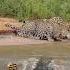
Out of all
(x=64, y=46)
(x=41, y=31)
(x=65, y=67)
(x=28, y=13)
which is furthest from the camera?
(x=28, y=13)

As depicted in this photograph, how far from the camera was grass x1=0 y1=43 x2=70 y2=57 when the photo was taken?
1175cm

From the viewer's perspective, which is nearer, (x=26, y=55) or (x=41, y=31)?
(x=26, y=55)

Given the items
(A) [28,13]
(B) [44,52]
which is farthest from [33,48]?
(A) [28,13]

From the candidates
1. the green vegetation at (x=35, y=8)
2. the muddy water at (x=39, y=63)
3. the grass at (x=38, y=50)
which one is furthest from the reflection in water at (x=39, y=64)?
the green vegetation at (x=35, y=8)

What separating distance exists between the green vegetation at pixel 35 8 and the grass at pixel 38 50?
2.18 m

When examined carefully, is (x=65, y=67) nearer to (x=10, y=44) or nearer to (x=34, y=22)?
(x=10, y=44)

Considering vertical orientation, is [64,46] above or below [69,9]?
below

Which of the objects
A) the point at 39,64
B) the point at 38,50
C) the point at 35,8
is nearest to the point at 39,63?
the point at 39,64

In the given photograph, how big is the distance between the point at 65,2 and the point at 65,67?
203 inches

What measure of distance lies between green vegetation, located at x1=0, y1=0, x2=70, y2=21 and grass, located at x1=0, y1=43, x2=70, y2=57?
2.18 metres

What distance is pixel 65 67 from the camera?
10445 millimetres

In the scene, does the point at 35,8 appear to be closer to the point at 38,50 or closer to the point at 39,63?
the point at 38,50

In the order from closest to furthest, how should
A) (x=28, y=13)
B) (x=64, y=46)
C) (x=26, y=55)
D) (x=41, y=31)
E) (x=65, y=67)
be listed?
(x=65, y=67) < (x=26, y=55) < (x=64, y=46) < (x=41, y=31) < (x=28, y=13)

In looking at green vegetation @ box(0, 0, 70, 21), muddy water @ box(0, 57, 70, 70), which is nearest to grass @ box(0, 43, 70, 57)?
muddy water @ box(0, 57, 70, 70)
